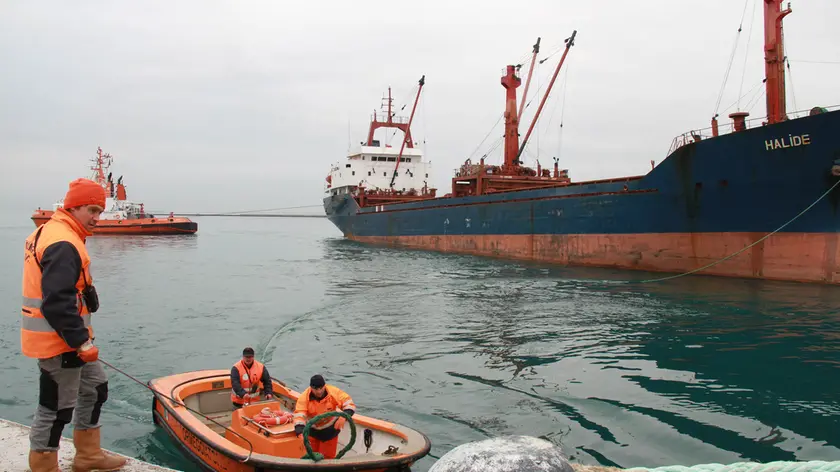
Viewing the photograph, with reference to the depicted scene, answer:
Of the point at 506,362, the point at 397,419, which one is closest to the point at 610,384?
the point at 506,362

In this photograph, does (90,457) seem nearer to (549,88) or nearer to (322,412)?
(322,412)

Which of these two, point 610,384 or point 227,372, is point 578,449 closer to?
point 610,384

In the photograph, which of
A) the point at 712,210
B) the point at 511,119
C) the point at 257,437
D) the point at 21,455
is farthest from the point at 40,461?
the point at 511,119

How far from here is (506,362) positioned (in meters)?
9.13

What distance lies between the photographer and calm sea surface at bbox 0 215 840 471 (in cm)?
639

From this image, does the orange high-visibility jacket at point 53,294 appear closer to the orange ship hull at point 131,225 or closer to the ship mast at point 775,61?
Answer: the ship mast at point 775,61

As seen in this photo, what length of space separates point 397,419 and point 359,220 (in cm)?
3254

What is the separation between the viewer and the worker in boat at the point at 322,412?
5.14 metres

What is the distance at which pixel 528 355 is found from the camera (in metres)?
9.52

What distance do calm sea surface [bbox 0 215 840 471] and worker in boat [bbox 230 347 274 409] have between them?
0.83 meters

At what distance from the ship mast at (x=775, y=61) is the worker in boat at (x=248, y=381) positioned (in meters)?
16.1

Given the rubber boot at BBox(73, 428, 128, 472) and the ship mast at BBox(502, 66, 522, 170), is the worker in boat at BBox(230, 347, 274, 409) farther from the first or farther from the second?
the ship mast at BBox(502, 66, 522, 170)

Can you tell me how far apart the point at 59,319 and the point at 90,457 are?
1085 mm

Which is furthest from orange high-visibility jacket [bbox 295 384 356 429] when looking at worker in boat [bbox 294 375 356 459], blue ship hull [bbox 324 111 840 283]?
blue ship hull [bbox 324 111 840 283]
